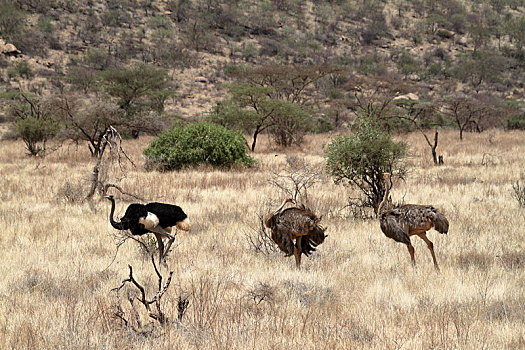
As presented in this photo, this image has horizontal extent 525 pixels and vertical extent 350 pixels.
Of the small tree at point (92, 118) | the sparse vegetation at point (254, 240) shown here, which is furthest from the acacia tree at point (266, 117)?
the small tree at point (92, 118)

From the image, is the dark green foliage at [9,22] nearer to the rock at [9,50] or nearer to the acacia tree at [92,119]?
the rock at [9,50]

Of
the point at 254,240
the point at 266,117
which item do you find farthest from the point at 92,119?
the point at 254,240

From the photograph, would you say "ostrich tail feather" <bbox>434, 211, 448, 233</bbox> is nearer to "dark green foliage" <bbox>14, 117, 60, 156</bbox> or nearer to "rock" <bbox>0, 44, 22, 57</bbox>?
"dark green foliage" <bbox>14, 117, 60, 156</bbox>

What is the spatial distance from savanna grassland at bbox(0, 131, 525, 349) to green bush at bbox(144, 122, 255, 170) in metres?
5.73

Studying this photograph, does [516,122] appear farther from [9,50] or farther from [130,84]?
[9,50]

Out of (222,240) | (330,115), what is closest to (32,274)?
(222,240)

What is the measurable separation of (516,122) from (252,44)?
38256 millimetres

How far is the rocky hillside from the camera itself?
46656mm

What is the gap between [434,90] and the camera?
51125 millimetres

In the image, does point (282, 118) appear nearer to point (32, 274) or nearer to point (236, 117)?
point (236, 117)

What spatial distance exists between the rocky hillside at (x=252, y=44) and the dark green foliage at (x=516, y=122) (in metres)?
7.41

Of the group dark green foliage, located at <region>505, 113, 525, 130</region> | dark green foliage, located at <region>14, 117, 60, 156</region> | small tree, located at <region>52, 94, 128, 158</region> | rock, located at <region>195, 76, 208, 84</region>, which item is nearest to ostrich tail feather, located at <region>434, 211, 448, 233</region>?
small tree, located at <region>52, 94, 128, 158</region>

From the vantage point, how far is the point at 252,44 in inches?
2387

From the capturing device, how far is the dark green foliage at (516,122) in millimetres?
30000
